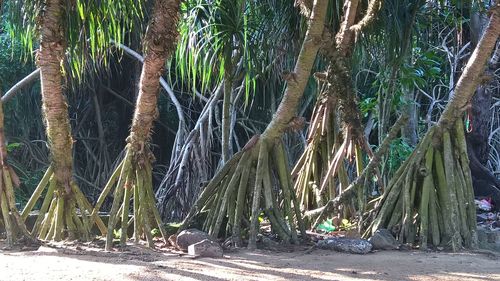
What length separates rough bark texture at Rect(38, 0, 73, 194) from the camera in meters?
5.87

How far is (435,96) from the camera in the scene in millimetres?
12492

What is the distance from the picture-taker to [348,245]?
583cm

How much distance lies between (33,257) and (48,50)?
6.24 ft

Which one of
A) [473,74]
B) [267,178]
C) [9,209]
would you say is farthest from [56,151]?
[473,74]

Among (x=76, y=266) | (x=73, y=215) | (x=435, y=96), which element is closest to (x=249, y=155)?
(x=73, y=215)

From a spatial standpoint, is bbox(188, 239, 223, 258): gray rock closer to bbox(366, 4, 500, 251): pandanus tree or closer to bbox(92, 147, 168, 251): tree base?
bbox(92, 147, 168, 251): tree base

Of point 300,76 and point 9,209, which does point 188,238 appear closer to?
point 9,209

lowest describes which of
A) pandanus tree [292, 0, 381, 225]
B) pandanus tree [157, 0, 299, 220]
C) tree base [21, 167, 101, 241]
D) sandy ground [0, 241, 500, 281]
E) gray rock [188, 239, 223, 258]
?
sandy ground [0, 241, 500, 281]

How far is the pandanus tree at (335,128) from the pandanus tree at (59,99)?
90.9 inches

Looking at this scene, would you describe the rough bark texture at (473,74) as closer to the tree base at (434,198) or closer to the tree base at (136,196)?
the tree base at (434,198)

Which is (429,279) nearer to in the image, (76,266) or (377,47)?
(76,266)

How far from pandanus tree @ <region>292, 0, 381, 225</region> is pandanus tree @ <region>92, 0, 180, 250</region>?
2104mm

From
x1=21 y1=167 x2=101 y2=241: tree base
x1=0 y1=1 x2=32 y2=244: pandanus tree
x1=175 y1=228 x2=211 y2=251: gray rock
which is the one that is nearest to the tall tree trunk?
x1=175 y1=228 x2=211 y2=251: gray rock

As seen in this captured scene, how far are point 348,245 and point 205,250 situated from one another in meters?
1.33
